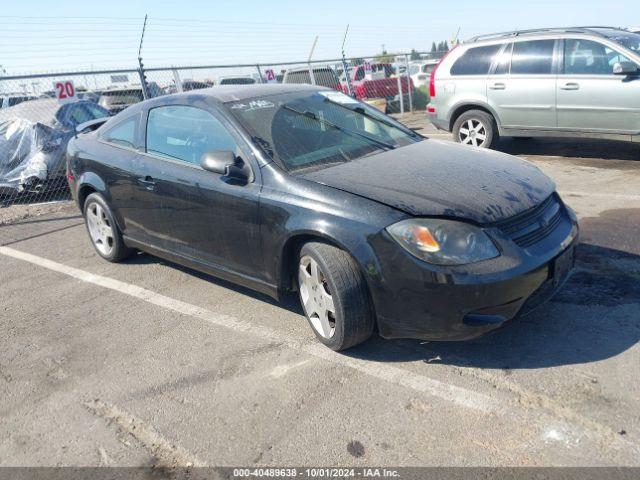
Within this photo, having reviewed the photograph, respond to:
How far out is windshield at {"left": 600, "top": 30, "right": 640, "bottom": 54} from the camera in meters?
7.74

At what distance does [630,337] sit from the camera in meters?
3.36

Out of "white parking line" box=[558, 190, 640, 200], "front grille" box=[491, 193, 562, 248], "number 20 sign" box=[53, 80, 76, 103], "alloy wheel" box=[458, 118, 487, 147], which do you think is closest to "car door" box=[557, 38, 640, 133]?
"alloy wheel" box=[458, 118, 487, 147]

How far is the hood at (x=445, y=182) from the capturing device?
3.19 metres

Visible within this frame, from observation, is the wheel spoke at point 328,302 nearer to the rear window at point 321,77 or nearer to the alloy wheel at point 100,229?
the alloy wheel at point 100,229

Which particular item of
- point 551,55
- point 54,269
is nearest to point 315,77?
point 551,55

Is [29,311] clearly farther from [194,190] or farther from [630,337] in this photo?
[630,337]

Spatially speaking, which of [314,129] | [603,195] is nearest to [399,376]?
[314,129]

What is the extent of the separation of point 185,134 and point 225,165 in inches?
33.2

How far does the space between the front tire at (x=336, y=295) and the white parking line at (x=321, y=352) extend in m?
0.11

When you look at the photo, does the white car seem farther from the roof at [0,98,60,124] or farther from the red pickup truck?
the roof at [0,98,60,124]

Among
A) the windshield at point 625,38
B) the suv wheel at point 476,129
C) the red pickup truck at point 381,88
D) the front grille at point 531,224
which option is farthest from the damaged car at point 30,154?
the red pickup truck at point 381,88

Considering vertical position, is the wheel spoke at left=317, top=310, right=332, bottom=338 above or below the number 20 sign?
below

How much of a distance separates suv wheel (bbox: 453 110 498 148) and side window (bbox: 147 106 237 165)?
214 inches

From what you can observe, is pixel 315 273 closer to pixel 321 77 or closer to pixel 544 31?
pixel 544 31
